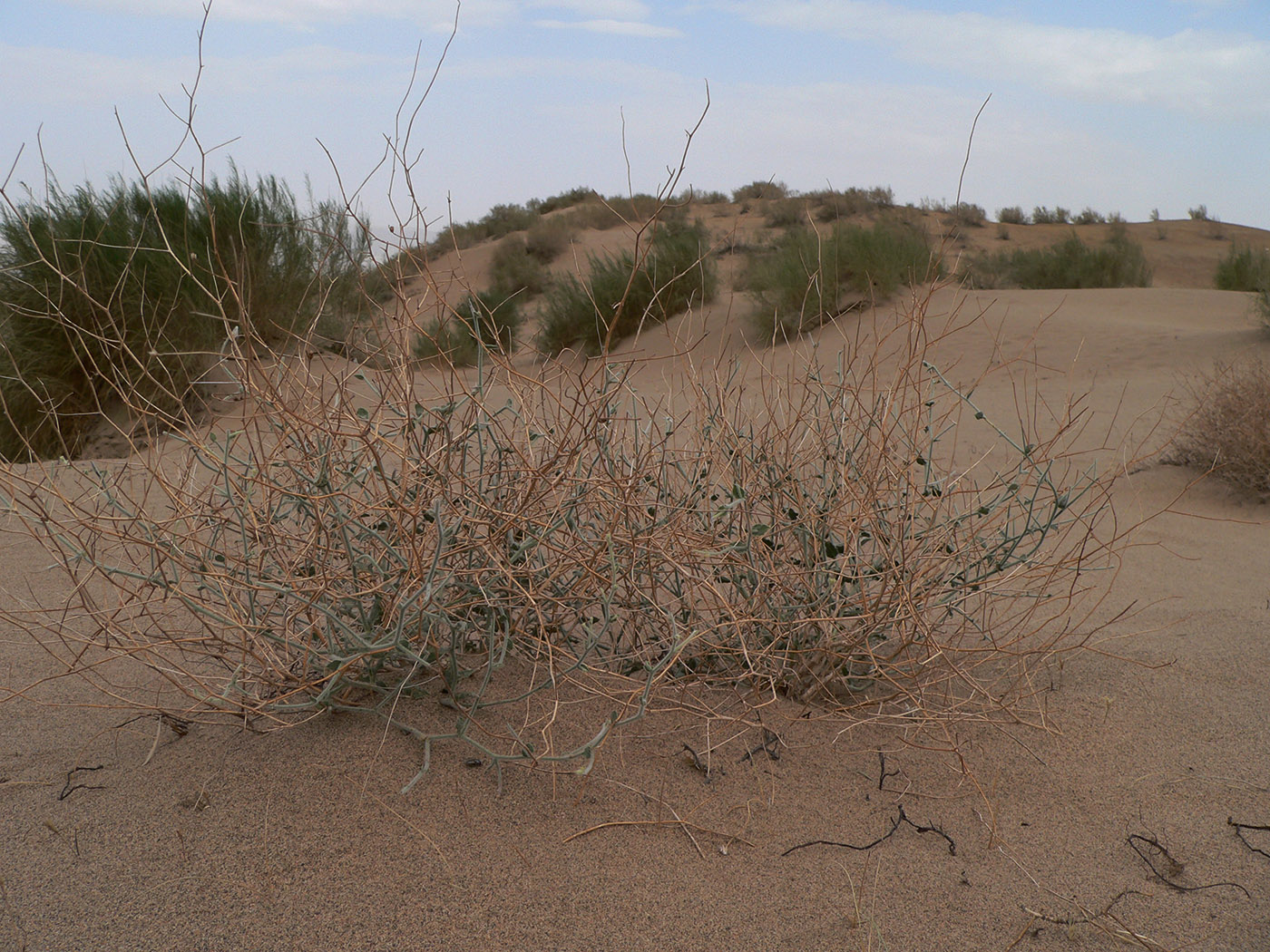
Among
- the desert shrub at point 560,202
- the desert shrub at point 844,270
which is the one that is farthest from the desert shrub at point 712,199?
the desert shrub at point 844,270

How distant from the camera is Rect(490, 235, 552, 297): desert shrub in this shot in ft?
60.0

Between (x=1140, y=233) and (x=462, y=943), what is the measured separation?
1426 inches

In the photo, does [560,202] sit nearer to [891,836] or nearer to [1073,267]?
[1073,267]

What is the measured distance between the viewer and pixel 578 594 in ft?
6.89

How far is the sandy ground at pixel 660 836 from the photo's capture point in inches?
67.2

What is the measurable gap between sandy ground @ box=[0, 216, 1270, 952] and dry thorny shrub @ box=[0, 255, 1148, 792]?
4.9 inches

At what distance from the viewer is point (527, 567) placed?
2.05 m

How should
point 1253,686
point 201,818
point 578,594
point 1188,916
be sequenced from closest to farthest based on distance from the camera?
1. point 1188,916
2. point 201,818
3. point 578,594
4. point 1253,686

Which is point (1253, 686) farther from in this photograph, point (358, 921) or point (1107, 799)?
point (358, 921)

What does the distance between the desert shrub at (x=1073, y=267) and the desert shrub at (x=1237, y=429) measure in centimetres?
1430

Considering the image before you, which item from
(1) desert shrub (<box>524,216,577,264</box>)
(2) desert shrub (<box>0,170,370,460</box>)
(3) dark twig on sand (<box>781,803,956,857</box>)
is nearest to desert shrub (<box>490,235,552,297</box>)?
(1) desert shrub (<box>524,216,577,264</box>)

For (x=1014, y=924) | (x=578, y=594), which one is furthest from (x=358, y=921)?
(x=1014, y=924)

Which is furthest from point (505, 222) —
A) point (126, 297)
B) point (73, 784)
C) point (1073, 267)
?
point (73, 784)

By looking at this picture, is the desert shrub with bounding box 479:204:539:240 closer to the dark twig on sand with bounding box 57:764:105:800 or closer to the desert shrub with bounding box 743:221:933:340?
the desert shrub with bounding box 743:221:933:340
